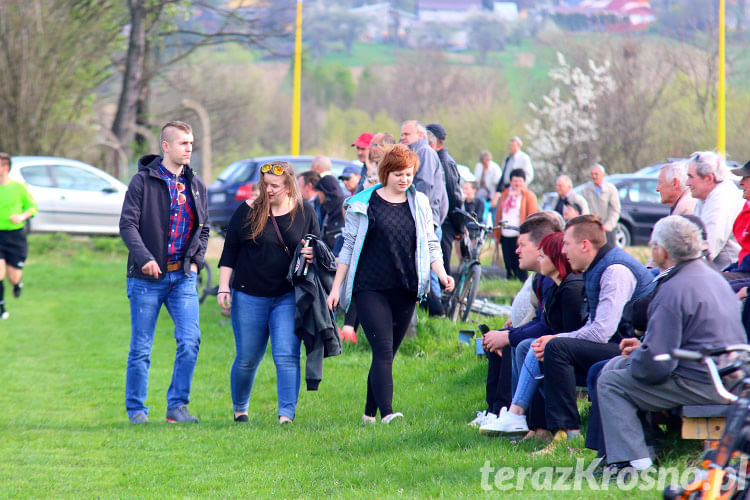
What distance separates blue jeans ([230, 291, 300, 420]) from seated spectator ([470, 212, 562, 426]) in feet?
4.79

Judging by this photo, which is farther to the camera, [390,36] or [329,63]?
[390,36]

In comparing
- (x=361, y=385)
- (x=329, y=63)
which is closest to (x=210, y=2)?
(x=361, y=385)

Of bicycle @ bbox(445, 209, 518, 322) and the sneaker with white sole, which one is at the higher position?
bicycle @ bbox(445, 209, 518, 322)

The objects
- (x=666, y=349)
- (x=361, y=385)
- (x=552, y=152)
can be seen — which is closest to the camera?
(x=666, y=349)

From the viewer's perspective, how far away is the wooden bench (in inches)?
198

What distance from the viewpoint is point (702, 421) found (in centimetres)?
506

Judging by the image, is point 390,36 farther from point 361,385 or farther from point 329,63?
point 361,385

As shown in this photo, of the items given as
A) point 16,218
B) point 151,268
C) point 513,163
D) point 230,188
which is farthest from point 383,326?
point 230,188

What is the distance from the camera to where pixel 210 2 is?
32594 millimetres

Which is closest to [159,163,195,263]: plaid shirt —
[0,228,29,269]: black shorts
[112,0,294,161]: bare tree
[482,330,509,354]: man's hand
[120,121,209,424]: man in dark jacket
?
[120,121,209,424]: man in dark jacket

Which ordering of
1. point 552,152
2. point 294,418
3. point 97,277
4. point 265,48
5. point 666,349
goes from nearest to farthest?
1. point 666,349
2. point 294,418
3. point 97,277
4. point 265,48
5. point 552,152

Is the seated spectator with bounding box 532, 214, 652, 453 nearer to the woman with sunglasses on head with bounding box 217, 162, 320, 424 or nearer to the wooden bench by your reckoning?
the wooden bench

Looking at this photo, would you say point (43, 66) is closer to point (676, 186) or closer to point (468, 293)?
point (468, 293)

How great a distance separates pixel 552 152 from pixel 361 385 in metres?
36.1
